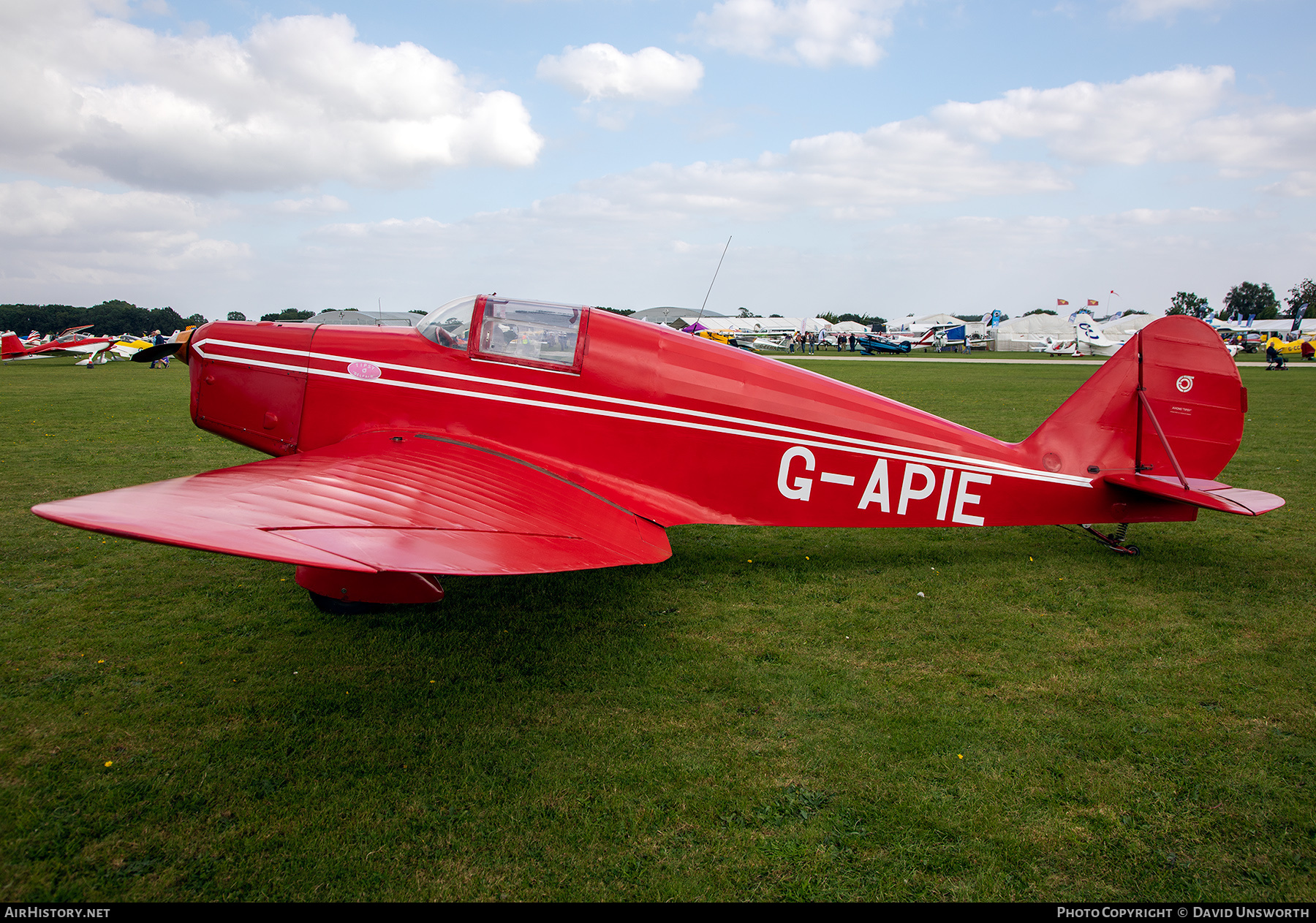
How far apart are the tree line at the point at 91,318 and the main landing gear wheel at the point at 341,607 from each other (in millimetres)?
80772

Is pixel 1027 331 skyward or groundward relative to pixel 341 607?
skyward

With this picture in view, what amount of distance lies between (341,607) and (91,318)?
91.0 metres

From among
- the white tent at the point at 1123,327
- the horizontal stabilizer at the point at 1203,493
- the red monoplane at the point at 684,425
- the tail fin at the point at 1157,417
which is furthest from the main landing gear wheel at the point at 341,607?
the white tent at the point at 1123,327

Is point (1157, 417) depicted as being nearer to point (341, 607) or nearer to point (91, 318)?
point (341, 607)

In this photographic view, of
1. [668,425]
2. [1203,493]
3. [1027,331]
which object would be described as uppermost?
[1027,331]

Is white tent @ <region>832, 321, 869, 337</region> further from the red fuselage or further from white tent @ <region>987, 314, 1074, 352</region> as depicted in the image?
the red fuselage

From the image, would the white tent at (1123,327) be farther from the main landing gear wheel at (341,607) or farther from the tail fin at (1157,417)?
the main landing gear wheel at (341,607)

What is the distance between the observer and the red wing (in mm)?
2488

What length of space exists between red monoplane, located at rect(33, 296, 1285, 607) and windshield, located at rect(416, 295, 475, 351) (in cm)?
1

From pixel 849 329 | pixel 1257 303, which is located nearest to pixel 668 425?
pixel 849 329

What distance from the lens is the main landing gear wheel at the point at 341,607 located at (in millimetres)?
4293

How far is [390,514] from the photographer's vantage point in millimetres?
3141

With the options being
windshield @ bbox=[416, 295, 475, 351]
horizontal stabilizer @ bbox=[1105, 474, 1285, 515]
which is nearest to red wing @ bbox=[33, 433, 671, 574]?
windshield @ bbox=[416, 295, 475, 351]

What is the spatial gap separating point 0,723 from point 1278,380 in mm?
32291
